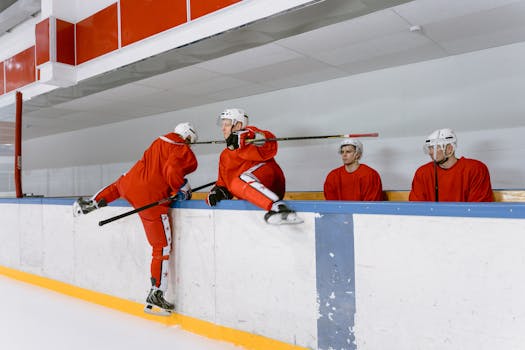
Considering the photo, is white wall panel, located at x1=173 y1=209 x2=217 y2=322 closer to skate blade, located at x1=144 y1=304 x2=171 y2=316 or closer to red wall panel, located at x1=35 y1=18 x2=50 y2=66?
skate blade, located at x1=144 y1=304 x2=171 y2=316

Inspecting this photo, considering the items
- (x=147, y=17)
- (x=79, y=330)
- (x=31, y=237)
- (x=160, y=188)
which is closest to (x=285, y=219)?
(x=160, y=188)

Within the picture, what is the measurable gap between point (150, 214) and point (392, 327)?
1.92 metres

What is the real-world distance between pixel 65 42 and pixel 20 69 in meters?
1.57

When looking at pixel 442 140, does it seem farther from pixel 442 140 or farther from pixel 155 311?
pixel 155 311

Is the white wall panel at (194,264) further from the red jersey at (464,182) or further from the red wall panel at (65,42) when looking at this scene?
the red wall panel at (65,42)

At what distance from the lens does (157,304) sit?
2.95m

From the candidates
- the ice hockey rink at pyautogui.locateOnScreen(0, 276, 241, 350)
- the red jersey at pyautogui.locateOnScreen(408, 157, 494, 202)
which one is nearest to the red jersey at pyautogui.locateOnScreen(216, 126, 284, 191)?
the ice hockey rink at pyautogui.locateOnScreen(0, 276, 241, 350)

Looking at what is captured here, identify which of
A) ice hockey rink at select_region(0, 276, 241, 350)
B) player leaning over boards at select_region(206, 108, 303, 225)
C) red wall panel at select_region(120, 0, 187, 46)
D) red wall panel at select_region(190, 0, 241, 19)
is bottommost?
ice hockey rink at select_region(0, 276, 241, 350)

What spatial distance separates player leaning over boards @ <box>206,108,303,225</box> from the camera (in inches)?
97.0

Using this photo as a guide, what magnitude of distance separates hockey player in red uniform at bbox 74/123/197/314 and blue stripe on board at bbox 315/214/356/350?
1.29 m

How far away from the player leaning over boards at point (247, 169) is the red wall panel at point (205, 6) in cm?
122

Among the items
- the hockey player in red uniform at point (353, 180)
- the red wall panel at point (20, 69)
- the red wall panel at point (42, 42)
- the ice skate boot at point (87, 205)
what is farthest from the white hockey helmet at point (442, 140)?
the red wall panel at point (20, 69)

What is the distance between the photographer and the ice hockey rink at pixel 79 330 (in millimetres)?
2723

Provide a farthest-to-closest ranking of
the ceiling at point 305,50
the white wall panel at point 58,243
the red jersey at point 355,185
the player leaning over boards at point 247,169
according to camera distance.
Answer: the white wall panel at point 58,243, the red jersey at point 355,185, the ceiling at point 305,50, the player leaning over boards at point 247,169
